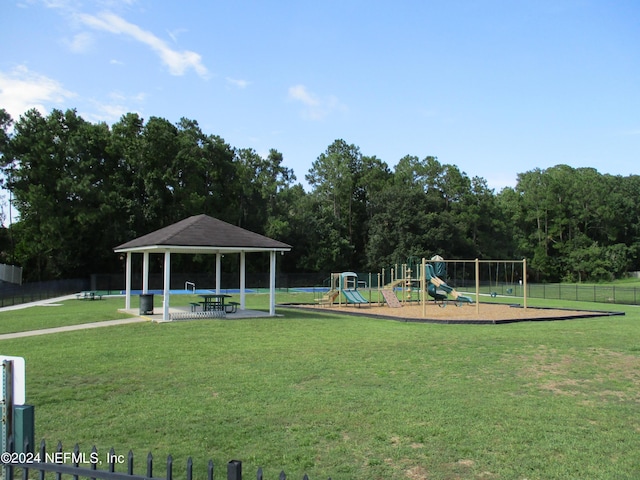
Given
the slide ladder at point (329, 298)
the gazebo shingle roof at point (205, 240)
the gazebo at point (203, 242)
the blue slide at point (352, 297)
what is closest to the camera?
the gazebo at point (203, 242)

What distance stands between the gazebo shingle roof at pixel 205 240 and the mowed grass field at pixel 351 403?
6.45 m

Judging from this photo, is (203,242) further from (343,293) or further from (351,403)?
(351,403)

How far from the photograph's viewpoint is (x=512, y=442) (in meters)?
5.86

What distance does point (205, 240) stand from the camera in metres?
20.8

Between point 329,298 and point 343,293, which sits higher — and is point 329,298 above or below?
below

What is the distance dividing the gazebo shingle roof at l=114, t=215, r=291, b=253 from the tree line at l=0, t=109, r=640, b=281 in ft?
80.0

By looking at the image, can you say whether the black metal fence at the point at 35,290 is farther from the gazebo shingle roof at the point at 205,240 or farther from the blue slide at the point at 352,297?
the blue slide at the point at 352,297

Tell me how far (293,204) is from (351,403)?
2152 inches

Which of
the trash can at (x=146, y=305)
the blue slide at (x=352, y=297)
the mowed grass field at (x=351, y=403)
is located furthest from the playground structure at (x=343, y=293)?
the mowed grass field at (x=351, y=403)

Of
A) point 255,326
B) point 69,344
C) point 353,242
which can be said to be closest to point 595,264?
point 353,242

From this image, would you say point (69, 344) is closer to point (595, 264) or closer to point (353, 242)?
point (353, 242)

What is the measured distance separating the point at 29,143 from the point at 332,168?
35394 millimetres

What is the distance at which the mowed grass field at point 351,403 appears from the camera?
17.7 ft

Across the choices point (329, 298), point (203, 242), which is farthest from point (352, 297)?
point (203, 242)
